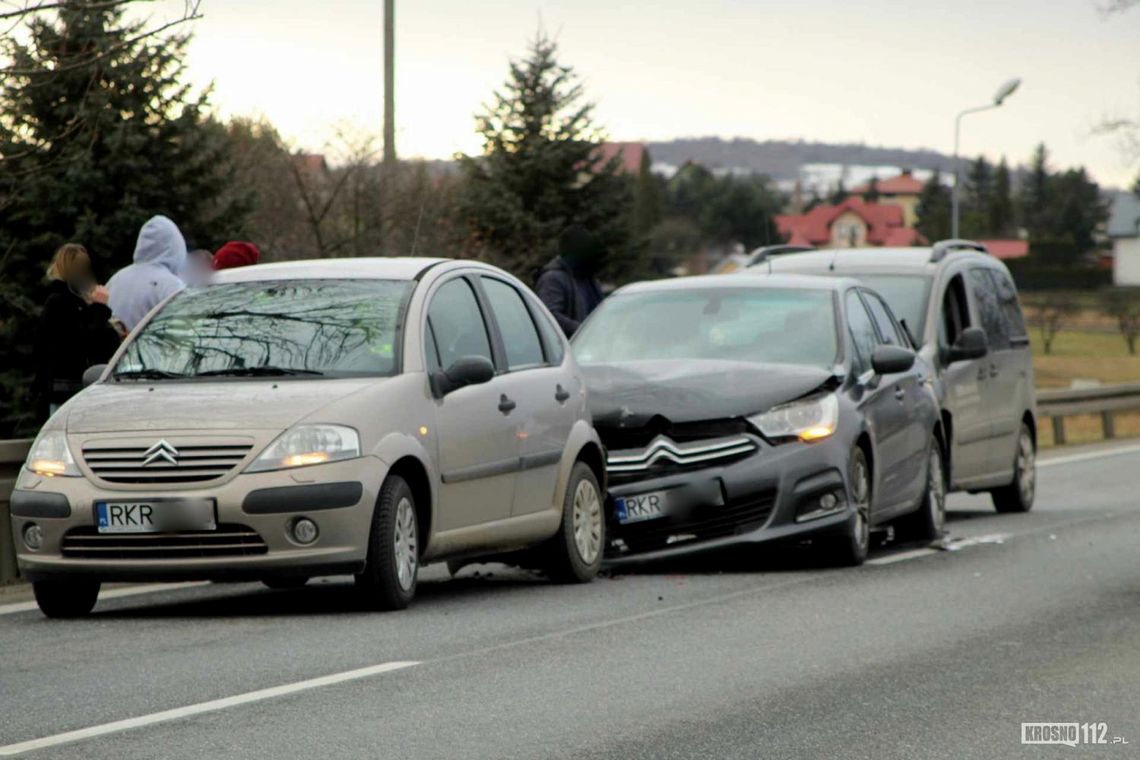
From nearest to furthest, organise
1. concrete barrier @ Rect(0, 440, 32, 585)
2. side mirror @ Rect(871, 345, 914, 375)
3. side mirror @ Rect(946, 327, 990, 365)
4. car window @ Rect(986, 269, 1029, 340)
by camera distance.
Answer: concrete barrier @ Rect(0, 440, 32, 585)
side mirror @ Rect(871, 345, 914, 375)
side mirror @ Rect(946, 327, 990, 365)
car window @ Rect(986, 269, 1029, 340)

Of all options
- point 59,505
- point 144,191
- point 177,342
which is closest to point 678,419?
point 177,342

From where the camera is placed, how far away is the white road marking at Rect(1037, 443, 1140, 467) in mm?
25984

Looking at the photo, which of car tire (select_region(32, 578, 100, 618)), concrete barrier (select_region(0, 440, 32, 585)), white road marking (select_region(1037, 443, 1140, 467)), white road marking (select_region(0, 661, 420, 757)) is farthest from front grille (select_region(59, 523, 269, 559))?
white road marking (select_region(1037, 443, 1140, 467))

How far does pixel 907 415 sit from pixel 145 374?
5.23 m

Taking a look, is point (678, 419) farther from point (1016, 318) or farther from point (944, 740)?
point (1016, 318)

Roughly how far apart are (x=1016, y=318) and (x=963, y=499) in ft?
9.20

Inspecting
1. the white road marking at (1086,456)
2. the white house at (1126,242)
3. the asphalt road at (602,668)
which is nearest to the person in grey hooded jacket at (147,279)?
the asphalt road at (602,668)

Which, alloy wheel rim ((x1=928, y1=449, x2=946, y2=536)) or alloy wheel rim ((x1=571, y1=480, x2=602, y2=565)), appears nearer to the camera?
alloy wheel rim ((x1=571, y1=480, x2=602, y2=565))

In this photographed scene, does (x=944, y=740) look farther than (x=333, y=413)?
No

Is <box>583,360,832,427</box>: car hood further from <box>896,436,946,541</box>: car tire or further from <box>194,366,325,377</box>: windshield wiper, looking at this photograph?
<box>194,366,325,377</box>: windshield wiper

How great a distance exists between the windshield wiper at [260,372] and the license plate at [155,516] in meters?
0.90

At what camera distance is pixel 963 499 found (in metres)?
20.5

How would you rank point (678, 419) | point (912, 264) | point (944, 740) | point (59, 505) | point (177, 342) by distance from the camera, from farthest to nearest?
point (912, 264)
point (678, 419)
point (177, 342)
point (59, 505)
point (944, 740)

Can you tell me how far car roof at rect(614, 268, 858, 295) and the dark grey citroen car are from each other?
2 cm
